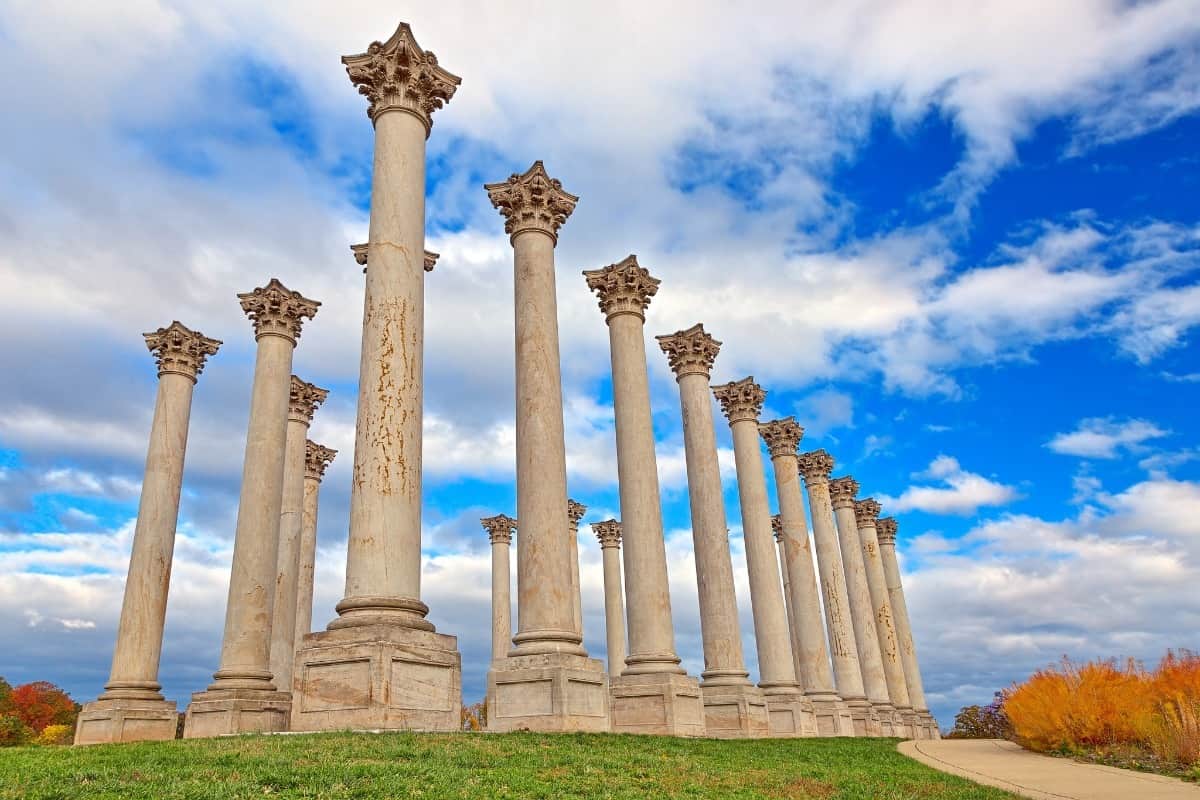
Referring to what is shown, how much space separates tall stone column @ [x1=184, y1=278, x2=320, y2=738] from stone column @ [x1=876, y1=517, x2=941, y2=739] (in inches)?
2180

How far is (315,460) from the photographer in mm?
52562

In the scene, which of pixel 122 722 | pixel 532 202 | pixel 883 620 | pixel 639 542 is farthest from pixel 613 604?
pixel 532 202

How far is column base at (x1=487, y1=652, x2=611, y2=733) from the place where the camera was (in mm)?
25938

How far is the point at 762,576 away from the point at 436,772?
36.3 m

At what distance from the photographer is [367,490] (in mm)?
25141

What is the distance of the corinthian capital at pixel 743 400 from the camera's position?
54125 millimetres

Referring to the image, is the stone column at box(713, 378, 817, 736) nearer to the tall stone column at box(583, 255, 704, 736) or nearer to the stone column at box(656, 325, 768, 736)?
the stone column at box(656, 325, 768, 736)

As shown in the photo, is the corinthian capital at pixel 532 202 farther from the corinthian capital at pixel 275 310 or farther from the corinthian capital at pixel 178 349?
the corinthian capital at pixel 178 349

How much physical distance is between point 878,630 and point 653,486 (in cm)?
4102

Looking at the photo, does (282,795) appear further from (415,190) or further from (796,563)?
(796,563)

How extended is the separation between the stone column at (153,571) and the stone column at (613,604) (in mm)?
39578

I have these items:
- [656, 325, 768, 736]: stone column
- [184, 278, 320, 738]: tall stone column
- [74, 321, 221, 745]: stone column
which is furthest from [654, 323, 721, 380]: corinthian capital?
[74, 321, 221, 745]: stone column


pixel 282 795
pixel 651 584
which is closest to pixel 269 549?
pixel 651 584

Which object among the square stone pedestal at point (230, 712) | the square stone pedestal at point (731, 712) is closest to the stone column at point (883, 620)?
the square stone pedestal at point (731, 712)
